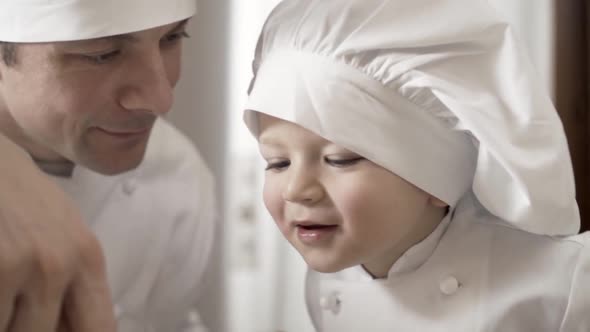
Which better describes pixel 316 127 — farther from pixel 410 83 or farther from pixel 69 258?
pixel 69 258

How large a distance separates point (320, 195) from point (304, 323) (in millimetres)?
445

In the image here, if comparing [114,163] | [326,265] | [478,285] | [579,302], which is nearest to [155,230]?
[114,163]

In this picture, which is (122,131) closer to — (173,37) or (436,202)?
(173,37)

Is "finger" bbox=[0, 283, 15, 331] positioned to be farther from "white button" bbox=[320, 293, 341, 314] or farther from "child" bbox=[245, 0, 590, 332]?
"white button" bbox=[320, 293, 341, 314]

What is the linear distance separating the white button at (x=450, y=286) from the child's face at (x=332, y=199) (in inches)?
2.9

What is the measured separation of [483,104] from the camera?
73 centimetres

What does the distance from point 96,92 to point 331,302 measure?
38 cm

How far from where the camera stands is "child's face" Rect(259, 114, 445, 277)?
75cm

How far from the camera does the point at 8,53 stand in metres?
0.91

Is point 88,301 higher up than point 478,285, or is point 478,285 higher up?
point 88,301

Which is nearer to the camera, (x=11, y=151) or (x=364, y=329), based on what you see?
(x=11, y=151)

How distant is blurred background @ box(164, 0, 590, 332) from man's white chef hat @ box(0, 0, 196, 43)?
266 mm

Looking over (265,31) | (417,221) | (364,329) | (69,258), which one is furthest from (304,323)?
(69,258)

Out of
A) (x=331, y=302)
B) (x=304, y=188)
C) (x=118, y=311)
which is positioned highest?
(x=304, y=188)
